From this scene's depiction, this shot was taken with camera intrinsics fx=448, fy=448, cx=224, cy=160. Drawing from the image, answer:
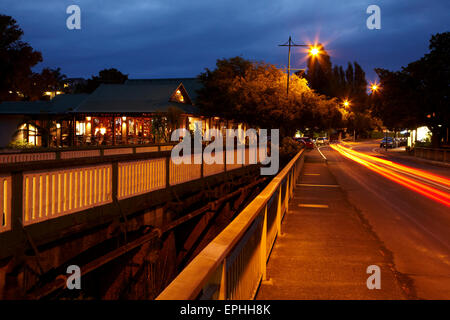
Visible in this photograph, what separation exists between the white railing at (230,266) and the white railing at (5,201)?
333 cm

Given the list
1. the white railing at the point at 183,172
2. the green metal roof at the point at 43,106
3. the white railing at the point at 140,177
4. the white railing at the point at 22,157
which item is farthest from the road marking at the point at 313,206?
the green metal roof at the point at 43,106

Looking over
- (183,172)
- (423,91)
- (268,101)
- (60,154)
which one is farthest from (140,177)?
(423,91)

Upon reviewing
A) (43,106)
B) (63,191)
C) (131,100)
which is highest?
(131,100)

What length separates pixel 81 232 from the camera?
7.67 meters

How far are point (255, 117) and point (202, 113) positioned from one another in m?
6.63

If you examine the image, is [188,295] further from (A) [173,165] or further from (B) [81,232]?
(A) [173,165]

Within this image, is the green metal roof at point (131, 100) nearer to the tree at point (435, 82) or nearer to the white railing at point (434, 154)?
the white railing at point (434, 154)

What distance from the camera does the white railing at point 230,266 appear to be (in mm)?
2561

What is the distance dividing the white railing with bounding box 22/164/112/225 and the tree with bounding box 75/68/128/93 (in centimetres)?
9042

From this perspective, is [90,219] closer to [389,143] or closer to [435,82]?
[435,82]

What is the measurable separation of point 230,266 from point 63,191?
4.66 meters

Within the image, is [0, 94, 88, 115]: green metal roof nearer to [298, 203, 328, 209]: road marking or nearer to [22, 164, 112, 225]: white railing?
[298, 203, 328, 209]: road marking

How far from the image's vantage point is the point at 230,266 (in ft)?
12.2
